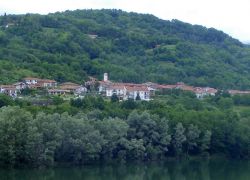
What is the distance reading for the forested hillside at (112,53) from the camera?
278 ft

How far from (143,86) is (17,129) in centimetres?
3934

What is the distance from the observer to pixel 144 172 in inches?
1873

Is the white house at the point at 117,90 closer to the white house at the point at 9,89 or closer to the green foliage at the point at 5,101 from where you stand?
the white house at the point at 9,89

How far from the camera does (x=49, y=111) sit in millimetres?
52875

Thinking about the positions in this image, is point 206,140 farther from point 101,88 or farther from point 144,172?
point 101,88

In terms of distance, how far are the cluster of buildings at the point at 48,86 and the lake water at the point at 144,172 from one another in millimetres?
22587

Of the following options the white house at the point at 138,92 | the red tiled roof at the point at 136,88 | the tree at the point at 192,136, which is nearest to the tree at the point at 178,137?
the tree at the point at 192,136

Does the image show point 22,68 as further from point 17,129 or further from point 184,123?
point 17,129

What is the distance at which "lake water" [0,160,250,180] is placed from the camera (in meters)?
42.6

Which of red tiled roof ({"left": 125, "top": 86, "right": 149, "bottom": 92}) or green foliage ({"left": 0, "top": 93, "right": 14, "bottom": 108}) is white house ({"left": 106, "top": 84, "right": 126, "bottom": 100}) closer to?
red tiled roof ({"left": 125, "top": 86, "right": 149, "bottom": 92})

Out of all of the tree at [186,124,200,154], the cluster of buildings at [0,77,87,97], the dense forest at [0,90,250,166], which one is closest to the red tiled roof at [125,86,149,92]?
the cluster of buildings at [0,77,87,97]

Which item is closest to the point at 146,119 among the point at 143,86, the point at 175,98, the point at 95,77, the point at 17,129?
the point at 17,129

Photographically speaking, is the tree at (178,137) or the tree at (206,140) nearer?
the tree at (178,137)

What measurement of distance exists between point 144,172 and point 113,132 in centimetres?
534
